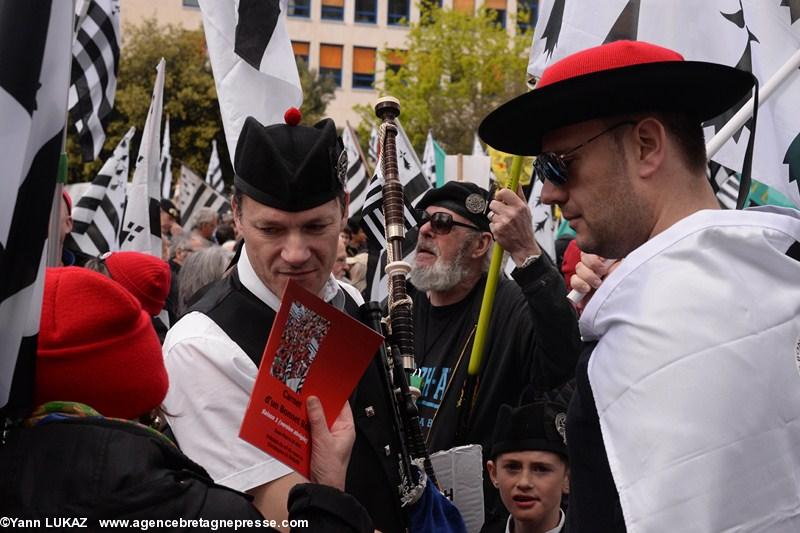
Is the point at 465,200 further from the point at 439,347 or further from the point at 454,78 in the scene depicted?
the point at 454,78

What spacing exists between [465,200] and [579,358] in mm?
2614

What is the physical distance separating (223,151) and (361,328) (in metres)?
35.0

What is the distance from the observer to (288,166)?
3111mm

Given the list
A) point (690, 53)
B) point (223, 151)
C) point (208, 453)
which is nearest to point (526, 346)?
point (690, 53)

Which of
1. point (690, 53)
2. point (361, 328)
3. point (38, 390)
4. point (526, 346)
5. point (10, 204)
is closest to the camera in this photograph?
point (10, 204)

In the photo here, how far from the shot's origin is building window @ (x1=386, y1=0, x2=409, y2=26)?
55.2m

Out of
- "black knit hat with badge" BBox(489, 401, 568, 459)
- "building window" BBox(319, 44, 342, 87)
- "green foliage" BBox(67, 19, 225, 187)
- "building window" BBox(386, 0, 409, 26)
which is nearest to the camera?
"black knit hat with badge" BBox(489, 401, 568, 459)

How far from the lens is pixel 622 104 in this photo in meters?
2.56

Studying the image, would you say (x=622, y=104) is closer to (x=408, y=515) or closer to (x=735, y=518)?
(x=735, y=518)

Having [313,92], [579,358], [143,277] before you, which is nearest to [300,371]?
[579,358]

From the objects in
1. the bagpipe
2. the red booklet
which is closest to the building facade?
the bagpipe

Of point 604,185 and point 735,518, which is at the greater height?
point 604,185

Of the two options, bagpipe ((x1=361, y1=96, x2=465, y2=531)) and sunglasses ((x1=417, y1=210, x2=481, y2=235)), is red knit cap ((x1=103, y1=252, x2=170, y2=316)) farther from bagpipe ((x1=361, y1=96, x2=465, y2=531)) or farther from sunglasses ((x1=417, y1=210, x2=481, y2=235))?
bagpipe ((x1=361, y1=96, x2=465, y2=531))

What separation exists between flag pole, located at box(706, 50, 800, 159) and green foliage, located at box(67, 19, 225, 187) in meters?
29.4
